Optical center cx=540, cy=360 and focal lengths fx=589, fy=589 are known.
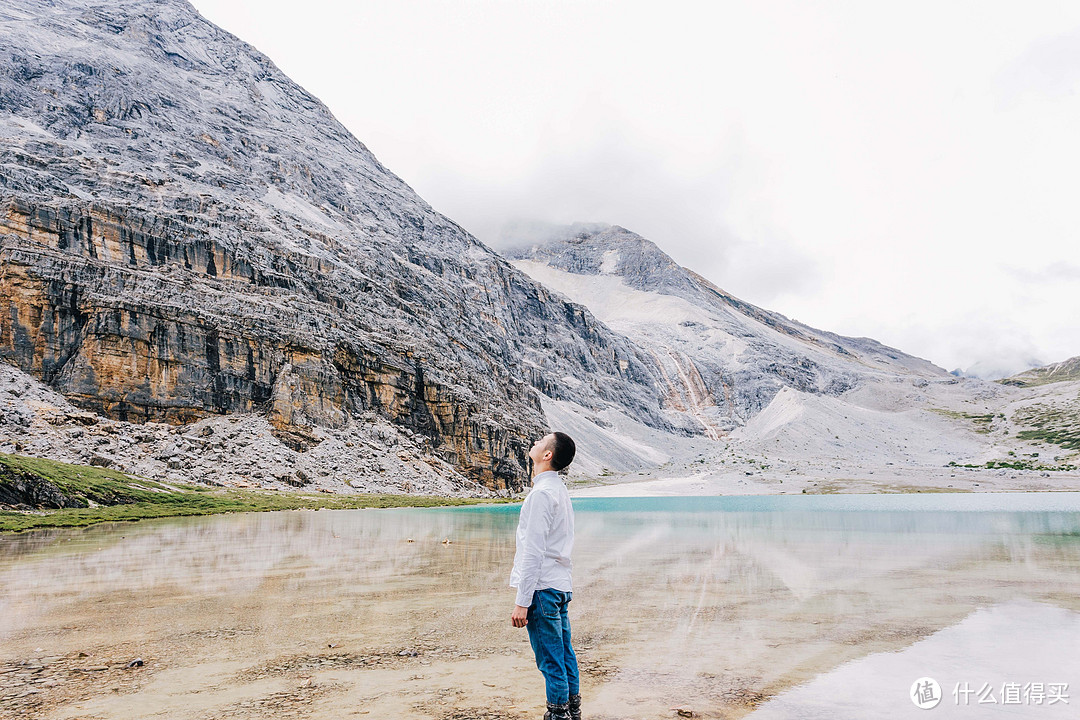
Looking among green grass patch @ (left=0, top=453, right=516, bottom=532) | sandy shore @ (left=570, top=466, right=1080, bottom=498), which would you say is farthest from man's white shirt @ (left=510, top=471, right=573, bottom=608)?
sandy shore @ (left=570, top=466, right=1080, bottom=498)

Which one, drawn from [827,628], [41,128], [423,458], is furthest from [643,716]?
[41,128]

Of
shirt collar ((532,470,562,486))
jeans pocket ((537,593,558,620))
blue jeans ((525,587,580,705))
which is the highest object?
shirt collar ((532,470,562,486))

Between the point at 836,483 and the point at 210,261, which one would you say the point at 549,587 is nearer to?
the point at 210,261

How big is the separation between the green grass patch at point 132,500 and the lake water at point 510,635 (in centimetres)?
1211

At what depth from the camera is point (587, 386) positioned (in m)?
158

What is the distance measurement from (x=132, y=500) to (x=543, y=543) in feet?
134

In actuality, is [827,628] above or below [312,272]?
below

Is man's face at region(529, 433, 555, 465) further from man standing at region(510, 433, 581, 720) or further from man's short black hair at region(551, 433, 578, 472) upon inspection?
man standing at region(510, 433, 581, 720)

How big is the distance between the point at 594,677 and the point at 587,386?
500 feet

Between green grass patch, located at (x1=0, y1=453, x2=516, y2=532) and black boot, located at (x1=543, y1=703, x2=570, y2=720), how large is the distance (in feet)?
90.0

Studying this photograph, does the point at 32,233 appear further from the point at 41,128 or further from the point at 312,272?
the point at 41,128

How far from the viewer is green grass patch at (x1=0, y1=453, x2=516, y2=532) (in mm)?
27062

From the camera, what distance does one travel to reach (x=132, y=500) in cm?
3666

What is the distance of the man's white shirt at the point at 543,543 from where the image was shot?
5328 mm
